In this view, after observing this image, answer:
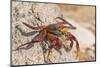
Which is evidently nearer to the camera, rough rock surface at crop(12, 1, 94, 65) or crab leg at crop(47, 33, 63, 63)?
rough rock surface at crop(12, 1, 94, 65)

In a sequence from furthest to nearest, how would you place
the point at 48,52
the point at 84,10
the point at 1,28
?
the point at 84,10, the point at 48,52, the point at 1,28

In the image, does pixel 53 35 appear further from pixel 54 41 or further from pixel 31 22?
pixel 31 22

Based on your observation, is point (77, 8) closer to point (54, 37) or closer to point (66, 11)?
point (66, 11)

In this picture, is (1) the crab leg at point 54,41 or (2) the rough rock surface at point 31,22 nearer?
(2) the rough rock surface at point 31,22

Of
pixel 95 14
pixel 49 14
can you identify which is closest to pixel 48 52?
pixel 49 14
